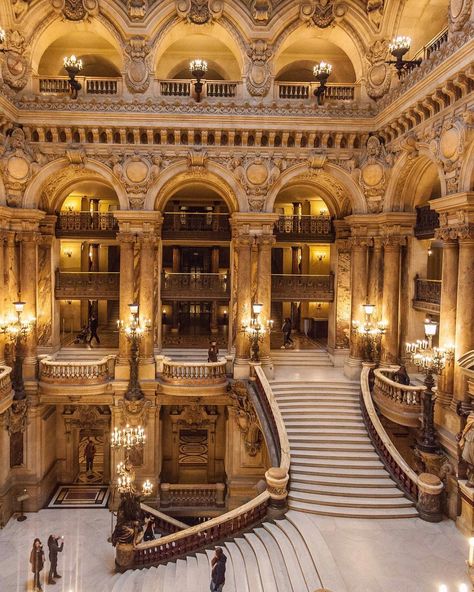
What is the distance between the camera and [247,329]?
17.3m

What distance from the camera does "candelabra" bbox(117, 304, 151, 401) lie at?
16188mm

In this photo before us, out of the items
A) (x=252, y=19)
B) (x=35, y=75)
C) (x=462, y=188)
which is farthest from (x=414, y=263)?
(x=35, y=75)

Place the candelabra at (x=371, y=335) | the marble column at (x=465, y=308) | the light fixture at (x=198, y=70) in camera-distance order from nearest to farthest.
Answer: the marble column at (x=465, y=308) → the light fixture at (x=198, y=70) → the candelabra at (x=371, y=335)

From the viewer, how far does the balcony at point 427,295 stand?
15.1m

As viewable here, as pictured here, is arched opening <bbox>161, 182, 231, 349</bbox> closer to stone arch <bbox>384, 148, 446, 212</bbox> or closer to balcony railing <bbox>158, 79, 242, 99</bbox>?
balcony railing <bbox>158, 79, 242, 99</bbox>

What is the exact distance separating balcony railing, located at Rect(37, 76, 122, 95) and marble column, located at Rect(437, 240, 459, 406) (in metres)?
12.4

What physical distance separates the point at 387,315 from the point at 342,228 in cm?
453

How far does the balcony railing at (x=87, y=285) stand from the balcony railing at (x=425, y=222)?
1155 centimetres

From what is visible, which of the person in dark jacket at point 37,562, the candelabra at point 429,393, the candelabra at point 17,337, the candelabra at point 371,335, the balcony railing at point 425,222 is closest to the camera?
the candelabra at point 429,393

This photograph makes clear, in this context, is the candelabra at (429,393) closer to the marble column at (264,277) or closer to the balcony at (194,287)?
the marble column at (264,277)

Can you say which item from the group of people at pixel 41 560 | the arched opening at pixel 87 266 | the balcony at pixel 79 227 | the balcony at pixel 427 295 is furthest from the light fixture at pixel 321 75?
the group of people at pixel 41 560

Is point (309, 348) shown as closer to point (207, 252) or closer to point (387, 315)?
point (387, 315)

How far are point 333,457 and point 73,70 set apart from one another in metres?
14.8

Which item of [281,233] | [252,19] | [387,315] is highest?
[252,19]
